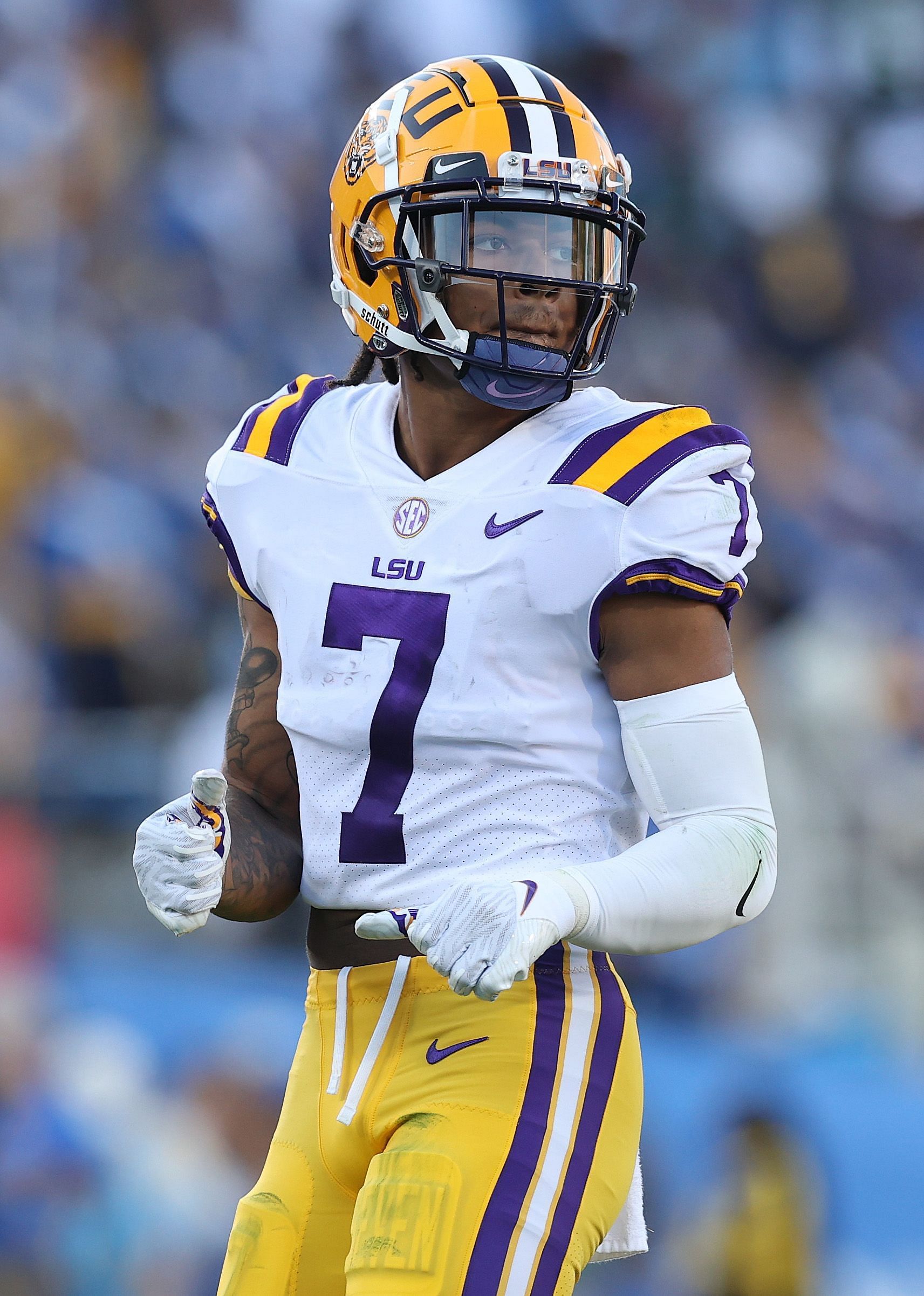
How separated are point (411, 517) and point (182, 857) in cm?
48

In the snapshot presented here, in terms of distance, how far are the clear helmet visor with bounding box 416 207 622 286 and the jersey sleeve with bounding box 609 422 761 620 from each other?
0.27 metres

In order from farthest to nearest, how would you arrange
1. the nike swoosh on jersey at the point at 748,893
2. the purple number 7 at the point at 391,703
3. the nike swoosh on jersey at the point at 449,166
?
the nike swoosh on jersey at the point at 449,166 < the purple number 7 at the point at 391,703 < the nike swoosh on jersey at the point at 748,893

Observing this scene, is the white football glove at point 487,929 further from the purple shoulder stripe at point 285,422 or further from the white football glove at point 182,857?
the purple shoulder stripe at point 285,422

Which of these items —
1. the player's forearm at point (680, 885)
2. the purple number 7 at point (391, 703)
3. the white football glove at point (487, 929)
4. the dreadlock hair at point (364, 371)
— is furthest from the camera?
the dreadlock hair at point (364, 371)

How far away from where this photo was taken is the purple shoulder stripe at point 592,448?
1.95 metres

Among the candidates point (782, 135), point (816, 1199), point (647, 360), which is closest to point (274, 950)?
point (816, 1199)

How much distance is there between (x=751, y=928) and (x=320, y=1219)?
283 centimetres

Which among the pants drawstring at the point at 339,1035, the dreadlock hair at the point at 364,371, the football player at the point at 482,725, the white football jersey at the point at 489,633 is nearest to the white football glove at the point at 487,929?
the football player at the point at 482,725

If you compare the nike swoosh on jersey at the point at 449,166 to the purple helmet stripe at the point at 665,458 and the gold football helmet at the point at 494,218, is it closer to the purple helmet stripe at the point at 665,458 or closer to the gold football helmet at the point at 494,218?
the gold football helmet at the point at 494,218

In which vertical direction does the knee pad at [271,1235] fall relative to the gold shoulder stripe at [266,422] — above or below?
below

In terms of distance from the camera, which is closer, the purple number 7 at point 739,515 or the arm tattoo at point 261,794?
the purple number 7 at point 739,515

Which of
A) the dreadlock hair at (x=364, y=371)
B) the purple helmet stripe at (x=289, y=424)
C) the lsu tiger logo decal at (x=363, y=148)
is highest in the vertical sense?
the lsu tiger logo decal at (x=363, y=148)

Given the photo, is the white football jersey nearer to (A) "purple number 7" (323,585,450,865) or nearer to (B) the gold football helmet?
(A) "purple number 7" (323,585,450,865)

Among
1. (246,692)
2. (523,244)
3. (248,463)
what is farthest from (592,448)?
(246,692)
